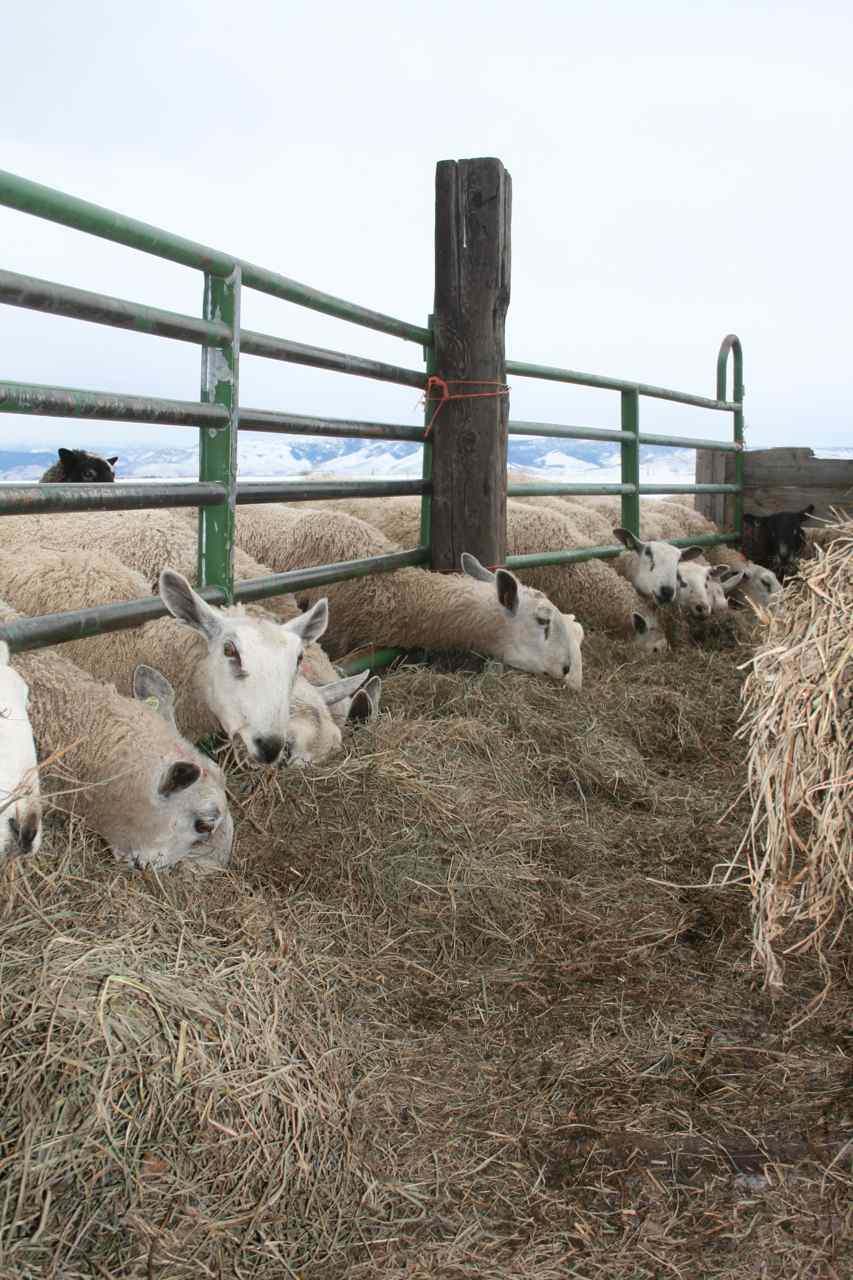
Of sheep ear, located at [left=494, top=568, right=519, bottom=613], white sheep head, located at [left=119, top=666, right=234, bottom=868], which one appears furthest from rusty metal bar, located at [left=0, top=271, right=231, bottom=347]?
sheep ear, located at [left=494, top=568, right=519, bottom=613]

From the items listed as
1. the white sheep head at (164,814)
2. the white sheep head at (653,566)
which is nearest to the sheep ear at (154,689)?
the white sheep head at (164,814)

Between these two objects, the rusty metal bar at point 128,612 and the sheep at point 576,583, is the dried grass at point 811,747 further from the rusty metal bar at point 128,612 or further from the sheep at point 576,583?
the sheep at point 576,583

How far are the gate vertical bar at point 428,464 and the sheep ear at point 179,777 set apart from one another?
3585mm

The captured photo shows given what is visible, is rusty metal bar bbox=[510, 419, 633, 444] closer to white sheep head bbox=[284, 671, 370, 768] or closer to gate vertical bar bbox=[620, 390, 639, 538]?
gate vertical bar bbox=[620, 390, 639, 538]

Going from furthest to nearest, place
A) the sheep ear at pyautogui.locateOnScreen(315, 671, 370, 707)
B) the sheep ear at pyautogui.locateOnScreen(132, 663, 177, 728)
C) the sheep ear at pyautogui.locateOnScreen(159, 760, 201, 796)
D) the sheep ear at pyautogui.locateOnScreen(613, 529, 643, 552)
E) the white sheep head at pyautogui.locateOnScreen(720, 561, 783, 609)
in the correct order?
the white sheep head at pyautogui.locateOnScreen(720, 561, 783, 609), the sheep ear at pyautogui.locateOnScreen(613, 529, 643, 552), the sheep ear at pyautogui.locateOnScreen(315, 671, 370, 707), the sheep ear at pyautogui.locateOnScreen(132, 663, 177, 728), the sheep ear at pyautogui.locateOnScreen(159, 760, 201, 796)

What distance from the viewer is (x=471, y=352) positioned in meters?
6.45

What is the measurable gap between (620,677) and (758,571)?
4.28 meters

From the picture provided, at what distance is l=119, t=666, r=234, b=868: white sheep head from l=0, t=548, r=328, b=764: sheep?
53 cm

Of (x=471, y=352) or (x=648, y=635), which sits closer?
(x=471, y=352)

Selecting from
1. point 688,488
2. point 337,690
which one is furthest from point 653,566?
point 337,690

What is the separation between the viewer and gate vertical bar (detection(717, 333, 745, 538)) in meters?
11.6

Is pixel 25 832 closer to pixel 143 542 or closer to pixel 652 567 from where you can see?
pixel 143 542

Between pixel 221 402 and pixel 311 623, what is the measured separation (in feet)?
3.17

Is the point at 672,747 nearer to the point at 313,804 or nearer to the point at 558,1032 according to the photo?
the point at 313,804
